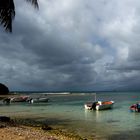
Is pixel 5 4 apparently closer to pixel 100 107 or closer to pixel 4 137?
pixel 4 137

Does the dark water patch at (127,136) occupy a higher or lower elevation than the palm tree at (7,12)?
lower

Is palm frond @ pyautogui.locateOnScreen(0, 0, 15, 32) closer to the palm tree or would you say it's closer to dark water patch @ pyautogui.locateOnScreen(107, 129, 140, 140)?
the palm tree

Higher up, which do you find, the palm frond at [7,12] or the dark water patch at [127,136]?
the palm frond at [7,12]

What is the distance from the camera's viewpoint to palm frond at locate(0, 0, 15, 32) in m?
20.9

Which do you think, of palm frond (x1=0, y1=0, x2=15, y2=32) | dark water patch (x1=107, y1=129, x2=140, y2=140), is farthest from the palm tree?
dark water patch (x1=107, y1=129, x2=140, y2=140)

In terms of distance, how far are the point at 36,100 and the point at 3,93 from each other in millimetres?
57133

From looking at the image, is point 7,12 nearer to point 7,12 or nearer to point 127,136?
point 7,12

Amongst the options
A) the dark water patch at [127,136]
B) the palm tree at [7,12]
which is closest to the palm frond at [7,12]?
the palm tree at [7,12]

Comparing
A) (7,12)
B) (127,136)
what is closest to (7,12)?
(7,12)

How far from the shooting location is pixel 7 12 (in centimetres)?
2117

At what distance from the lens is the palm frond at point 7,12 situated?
20.9 metres

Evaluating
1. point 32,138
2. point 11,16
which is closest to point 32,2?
point 11,16

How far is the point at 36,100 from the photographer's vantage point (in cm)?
7644

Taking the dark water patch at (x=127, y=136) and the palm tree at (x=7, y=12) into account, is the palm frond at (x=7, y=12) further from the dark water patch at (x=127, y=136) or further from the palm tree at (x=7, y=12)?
the dark water patch at (x=127, y=136)
